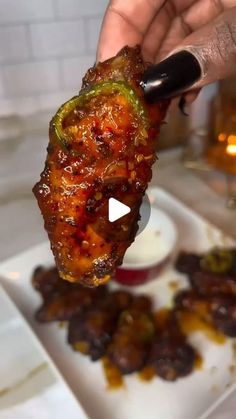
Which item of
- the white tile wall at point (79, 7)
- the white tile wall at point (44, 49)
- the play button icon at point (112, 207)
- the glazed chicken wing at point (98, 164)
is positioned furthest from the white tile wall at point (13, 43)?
the play button icon at point (112, 207)

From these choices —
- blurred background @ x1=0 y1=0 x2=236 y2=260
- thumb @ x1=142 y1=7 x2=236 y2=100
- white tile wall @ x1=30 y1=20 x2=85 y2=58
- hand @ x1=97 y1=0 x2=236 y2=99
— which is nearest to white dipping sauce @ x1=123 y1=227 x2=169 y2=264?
blurred background @ x1=0 y1=0 x2=236 y2=260

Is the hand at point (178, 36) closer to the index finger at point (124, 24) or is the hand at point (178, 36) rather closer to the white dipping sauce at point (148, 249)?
the index finger at point (124, 24)

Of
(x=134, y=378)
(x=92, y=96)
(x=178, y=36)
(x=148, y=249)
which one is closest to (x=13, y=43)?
(x=178, y=36)

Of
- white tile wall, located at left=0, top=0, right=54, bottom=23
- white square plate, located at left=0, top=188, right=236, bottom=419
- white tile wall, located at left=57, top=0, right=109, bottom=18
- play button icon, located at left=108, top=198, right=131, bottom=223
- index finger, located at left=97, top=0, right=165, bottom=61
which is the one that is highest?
white tile wall, located at left=0, top=0, right=54, bottom=23

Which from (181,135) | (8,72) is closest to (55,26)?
(8,72)

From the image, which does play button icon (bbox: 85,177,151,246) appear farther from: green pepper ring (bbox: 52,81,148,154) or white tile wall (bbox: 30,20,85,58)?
white tile wall (bbox: 30,20,85,58)

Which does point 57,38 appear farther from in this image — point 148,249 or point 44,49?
point 148,249
